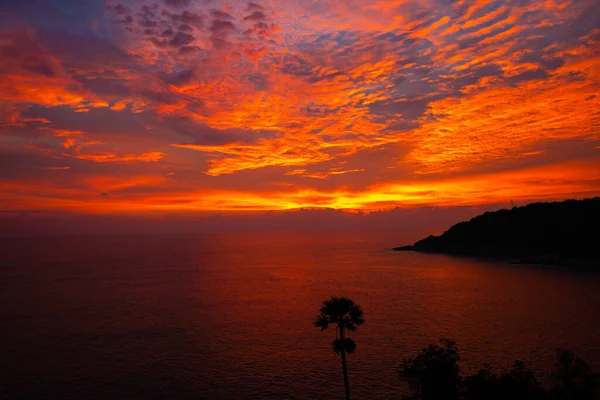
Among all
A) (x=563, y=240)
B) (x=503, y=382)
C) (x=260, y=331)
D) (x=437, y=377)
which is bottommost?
(x=260, y=331)

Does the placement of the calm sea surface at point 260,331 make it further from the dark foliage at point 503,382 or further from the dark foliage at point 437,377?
the dark foliage at point 503,382

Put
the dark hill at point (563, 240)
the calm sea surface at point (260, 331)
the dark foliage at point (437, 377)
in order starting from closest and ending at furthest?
the dark foliage at point (437, 377) < the calm sea surface at point (260, 331) < the dark hill at point (563, 240)

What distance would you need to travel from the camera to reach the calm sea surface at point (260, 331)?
174 ft

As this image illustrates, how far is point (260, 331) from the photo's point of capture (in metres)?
76.1

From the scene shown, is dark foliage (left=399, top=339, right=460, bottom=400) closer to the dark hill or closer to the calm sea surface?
the calm sea surface

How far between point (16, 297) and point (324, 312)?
11582cm

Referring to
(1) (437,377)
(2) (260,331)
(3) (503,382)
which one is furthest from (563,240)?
(1) (437,377)

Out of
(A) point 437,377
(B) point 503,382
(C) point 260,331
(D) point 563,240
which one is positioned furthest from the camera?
(D) point 563,240

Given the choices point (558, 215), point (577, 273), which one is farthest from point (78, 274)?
point (558, 215)

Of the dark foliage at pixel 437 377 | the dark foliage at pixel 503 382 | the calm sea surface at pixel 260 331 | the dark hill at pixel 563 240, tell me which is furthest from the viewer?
the dark hill at pixel 563 240

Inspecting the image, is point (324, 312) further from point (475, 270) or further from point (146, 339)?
point (475, 270)

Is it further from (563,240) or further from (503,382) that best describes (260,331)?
(563,240)

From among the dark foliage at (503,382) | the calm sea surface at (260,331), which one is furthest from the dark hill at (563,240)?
the dark foliage at (503,382)

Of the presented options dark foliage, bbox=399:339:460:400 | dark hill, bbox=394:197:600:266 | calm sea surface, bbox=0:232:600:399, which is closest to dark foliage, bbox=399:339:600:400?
dark foliage, bbox=399:339:460:400
